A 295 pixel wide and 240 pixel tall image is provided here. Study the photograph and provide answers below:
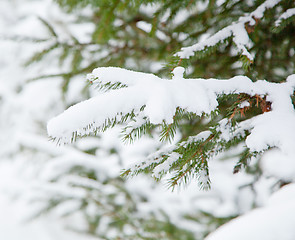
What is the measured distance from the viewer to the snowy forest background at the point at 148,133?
48.0 inches

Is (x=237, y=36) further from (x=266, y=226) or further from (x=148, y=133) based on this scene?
(x=266, y=226)

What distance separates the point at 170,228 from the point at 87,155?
1622 mm

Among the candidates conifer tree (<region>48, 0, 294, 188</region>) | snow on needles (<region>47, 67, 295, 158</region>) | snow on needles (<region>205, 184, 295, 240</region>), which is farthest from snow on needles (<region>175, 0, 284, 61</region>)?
snow on needles (<region>205, 184, 295, 240</region>)

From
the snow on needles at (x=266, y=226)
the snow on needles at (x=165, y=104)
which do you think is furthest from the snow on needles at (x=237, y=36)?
the snow on needles at (x=266, y=226)

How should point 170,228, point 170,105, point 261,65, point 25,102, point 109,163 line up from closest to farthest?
point 170,105 < point 261,65 < point 170,228 < point 109,163 < point 25,102

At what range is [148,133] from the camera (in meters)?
1.27

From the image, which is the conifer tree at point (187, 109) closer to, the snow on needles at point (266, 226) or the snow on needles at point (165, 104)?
the snow on needles at point (165, 104)

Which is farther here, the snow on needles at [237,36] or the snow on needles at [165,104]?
the snow on needles at [237,36]

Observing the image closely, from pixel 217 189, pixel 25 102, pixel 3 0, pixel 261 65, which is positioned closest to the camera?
pixel 261 65

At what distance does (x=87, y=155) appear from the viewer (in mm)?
3793

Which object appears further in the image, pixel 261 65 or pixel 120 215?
pixel 120 215

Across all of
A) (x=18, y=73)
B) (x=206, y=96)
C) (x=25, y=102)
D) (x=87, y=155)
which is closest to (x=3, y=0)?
(x=18, y=73)

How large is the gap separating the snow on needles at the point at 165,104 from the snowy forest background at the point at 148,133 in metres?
0.01

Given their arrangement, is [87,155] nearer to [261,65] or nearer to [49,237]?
[261,65]
